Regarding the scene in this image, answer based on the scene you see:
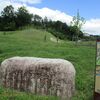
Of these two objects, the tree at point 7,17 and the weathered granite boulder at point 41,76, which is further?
the tree at point 7,17

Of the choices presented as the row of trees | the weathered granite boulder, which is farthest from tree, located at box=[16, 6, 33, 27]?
the weathered granite boulder

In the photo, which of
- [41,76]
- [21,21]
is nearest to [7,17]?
[21,21]

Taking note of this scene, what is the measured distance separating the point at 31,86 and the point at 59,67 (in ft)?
3.45

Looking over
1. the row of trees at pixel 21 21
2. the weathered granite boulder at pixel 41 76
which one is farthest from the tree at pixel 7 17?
the weathered granite boulder at pixel 41 76

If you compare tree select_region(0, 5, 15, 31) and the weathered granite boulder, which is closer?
the weathered granite boulder

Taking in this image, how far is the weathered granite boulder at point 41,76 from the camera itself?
31.6ft

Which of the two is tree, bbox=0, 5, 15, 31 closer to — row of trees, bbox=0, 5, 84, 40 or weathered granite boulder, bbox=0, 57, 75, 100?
row of trees, bbox=0, 5, 84, 40

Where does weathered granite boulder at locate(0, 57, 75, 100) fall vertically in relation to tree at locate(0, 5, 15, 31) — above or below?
below

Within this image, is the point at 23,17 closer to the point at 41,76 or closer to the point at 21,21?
the point at 21,21

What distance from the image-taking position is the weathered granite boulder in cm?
962

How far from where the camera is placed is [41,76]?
9844mm

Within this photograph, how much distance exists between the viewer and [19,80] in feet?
33.6

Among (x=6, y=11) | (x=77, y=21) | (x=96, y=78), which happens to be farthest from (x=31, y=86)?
(x=6, y=11)

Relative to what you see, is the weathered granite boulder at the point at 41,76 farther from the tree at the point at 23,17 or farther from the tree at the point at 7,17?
the tree at the point at 23,17
